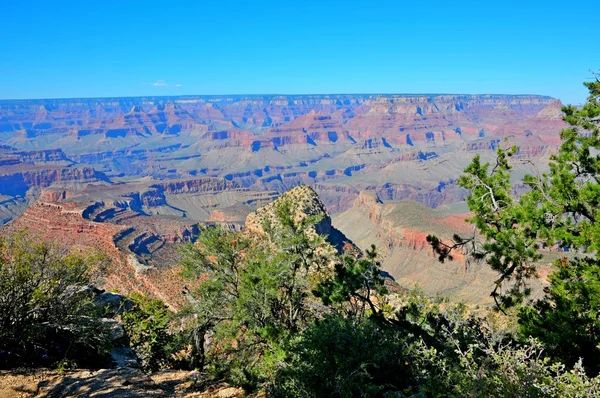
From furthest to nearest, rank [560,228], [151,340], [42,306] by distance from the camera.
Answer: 1. [151,340]
2. [560,228]
3. [42,306]

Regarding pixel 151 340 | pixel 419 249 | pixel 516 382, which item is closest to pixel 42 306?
pixel 151 340

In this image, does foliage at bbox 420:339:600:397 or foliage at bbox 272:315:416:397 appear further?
foliage at bbox 272:315:416:397

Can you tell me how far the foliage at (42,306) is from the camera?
11.6 meters

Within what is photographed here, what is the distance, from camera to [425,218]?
462 ft

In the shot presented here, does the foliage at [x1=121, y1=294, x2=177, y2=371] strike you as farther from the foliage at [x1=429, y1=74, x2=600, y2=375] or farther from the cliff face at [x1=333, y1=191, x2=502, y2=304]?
the cliff face at [x1=333, y1=191, x2=502, y2=304]

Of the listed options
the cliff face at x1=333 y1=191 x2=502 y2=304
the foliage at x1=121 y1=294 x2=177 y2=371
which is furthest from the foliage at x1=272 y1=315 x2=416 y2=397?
the cliff face at x1=333 y1=191 x2=502 y2=304

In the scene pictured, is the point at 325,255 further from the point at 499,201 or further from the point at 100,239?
the point at 100,239

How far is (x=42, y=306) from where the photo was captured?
472 inches

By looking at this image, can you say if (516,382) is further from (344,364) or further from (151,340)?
(151,340)

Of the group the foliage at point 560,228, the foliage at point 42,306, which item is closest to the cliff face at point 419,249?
the foliage at point 560,228

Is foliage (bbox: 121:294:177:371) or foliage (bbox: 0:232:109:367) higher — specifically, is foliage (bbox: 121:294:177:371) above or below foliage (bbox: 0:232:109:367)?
below

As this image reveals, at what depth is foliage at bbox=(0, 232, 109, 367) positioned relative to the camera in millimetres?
11625

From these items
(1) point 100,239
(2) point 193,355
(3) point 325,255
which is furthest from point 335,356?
(1) point 100,239

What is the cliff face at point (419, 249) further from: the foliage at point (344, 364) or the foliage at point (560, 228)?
the foliage at point (344, 364)
